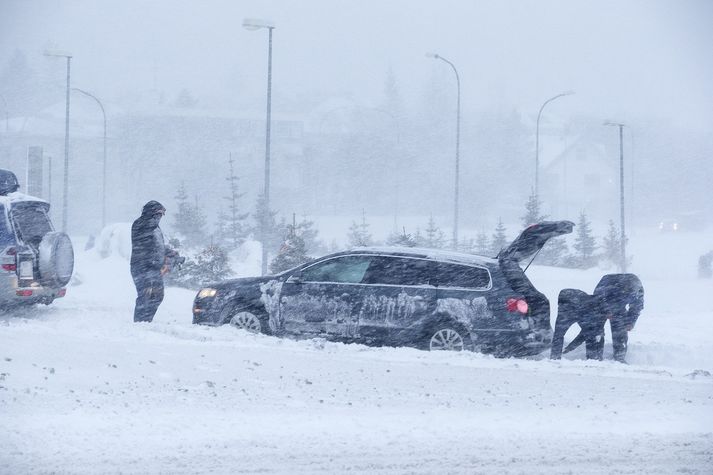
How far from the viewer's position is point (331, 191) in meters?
77.0

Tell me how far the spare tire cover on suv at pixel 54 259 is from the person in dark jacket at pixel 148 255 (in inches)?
61.2

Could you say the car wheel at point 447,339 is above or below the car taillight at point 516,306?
below

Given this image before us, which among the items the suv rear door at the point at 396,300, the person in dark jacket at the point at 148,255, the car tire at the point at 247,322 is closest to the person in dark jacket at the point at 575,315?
the suv rear door at the point at 396,300

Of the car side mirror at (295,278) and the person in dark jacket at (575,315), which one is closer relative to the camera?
the person in dark jacket at (575,315)

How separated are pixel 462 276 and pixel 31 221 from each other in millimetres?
6647

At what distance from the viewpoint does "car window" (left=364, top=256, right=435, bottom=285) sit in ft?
32.2

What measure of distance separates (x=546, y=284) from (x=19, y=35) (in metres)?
96.5

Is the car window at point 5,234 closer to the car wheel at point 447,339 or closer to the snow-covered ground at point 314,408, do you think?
the snow-covered ground at point 314,408

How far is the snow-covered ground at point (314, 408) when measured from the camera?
229 inches

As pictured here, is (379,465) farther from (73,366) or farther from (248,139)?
(248,139)

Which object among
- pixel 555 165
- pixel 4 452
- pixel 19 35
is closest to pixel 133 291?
pixel 4 452

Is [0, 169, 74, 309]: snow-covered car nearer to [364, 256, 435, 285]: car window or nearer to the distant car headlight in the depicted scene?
the distant car headlight

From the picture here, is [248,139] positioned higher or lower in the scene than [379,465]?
higher

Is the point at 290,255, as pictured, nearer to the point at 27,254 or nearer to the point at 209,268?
the point at 209,268
